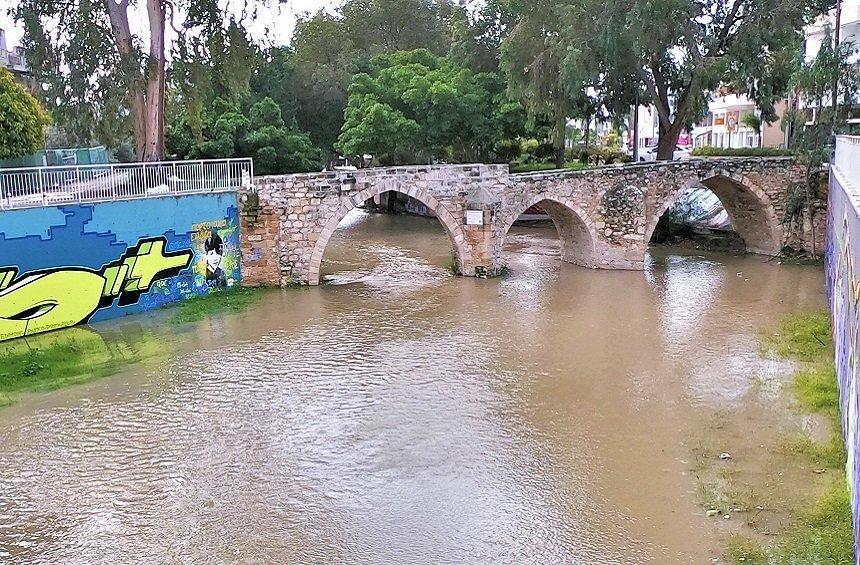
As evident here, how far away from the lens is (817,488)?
10.5 meters

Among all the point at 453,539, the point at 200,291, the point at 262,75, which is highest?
the point at 262,75

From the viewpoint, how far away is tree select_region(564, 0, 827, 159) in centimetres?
2559

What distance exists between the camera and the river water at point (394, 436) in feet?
31.7

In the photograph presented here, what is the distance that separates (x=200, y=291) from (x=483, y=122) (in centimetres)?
1721

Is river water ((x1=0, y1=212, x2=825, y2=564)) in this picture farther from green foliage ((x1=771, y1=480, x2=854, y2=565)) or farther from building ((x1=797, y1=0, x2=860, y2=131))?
building ((x1=797, y1=0, x2=860, y2=131))

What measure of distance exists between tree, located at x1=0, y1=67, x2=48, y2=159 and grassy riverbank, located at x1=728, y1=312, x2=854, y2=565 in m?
17.8

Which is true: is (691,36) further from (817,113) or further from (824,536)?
(824,536)

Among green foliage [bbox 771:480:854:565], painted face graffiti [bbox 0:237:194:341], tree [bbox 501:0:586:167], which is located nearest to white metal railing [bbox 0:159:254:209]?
painted face graffiti [bbox 0:237:194:341]

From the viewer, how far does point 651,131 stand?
7994 cm

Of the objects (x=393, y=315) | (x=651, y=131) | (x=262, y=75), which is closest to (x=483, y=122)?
(x=262, y=75)

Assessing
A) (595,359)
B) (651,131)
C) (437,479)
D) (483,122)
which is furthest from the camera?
(651,131)

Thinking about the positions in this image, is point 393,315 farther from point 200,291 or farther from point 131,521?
point 131,521

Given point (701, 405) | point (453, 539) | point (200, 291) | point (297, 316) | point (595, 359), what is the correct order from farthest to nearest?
point (200, 291)
point (297, 316)
point (595, 359)
point (701, 405)
point (453, 539)

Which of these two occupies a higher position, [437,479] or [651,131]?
[651,131]
